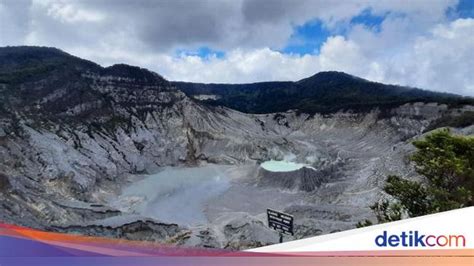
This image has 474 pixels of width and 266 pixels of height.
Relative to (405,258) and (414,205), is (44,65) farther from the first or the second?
(405,258)

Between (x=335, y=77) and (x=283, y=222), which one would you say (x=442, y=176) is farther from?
(x=335, y=77)

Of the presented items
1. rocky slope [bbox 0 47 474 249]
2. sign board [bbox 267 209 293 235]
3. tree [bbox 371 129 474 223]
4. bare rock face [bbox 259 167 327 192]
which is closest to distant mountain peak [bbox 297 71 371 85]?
Result: tree [bbox 371 129 474 223]

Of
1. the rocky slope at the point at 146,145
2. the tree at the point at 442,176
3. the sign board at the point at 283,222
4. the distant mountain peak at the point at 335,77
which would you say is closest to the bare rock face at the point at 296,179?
the rocky slope at the point at 146,145

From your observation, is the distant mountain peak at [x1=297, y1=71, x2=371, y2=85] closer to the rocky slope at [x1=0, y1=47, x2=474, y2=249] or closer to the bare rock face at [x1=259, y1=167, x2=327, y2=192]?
the rocky slope at [x1=0, y1=47, x2=474, y2=249]

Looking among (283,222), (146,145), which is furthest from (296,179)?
(283,222)

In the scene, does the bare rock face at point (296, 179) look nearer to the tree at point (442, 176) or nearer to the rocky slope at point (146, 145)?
the rocky slope at point (146, 145)

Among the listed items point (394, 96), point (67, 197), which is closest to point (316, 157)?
point (394, 96)
